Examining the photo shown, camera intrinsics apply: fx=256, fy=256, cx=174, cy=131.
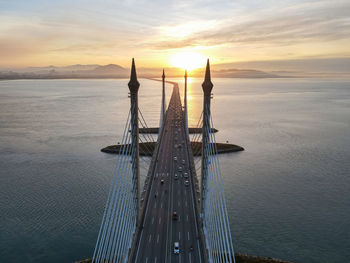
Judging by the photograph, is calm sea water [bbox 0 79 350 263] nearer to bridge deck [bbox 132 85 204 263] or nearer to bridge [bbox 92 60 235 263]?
bridge [bbox 92 60 235 263]

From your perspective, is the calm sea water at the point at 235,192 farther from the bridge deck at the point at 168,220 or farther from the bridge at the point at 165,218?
the bridge deck at the point at 168,220

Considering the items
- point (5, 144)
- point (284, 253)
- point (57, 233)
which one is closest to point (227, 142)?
point (284, 253)

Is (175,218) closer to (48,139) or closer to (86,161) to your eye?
(86,161)

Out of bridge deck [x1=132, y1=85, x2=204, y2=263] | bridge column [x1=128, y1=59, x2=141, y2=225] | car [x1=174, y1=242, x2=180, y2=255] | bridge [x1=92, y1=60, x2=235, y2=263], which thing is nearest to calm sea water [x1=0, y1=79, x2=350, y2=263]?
bridge [x1=92, y1=60, x2=235, y2=263]

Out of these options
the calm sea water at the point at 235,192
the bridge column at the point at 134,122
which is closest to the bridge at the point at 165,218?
the bridge column at the point at 134,122

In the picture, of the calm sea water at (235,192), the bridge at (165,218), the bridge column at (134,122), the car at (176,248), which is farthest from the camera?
the calm sea water at (235,192)

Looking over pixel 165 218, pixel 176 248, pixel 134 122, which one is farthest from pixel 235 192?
pixel 134 122

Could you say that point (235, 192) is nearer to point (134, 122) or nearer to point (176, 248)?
point (176, 248)

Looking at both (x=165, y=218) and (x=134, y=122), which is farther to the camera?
(x=165, y=218)
